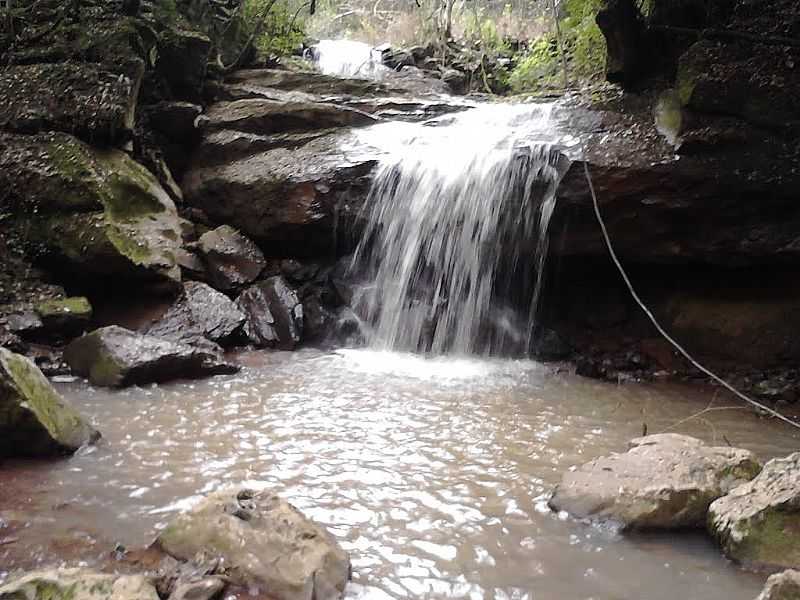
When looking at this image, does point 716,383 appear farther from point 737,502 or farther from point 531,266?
point 737,502

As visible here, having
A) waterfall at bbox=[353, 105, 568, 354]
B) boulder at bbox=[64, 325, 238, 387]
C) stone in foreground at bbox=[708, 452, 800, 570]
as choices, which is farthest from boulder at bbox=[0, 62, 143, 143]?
stone in foreground at bbox=[708, 452, 800, 570]

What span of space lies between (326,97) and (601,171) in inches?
189

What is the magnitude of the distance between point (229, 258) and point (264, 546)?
18.3 feet

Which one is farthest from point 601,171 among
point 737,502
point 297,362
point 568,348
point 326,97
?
point 326,97

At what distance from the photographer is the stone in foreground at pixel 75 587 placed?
2.15 m

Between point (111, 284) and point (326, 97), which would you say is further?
point (326, 97)

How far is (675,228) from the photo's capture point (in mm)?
6613

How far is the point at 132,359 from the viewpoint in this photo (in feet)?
17.7

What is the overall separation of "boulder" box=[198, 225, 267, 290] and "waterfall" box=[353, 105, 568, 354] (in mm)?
1259

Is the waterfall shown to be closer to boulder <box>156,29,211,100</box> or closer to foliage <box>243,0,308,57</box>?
boulder <box>156,29,211,100</box>

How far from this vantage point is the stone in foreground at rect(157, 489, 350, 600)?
2.52 m

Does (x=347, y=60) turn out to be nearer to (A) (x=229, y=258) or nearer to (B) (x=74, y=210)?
(A) (x=229, y=258)

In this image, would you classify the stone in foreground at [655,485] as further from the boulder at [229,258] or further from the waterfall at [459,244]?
the boulder at [229,258]

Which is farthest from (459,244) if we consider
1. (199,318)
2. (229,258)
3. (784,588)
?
(784,588)
